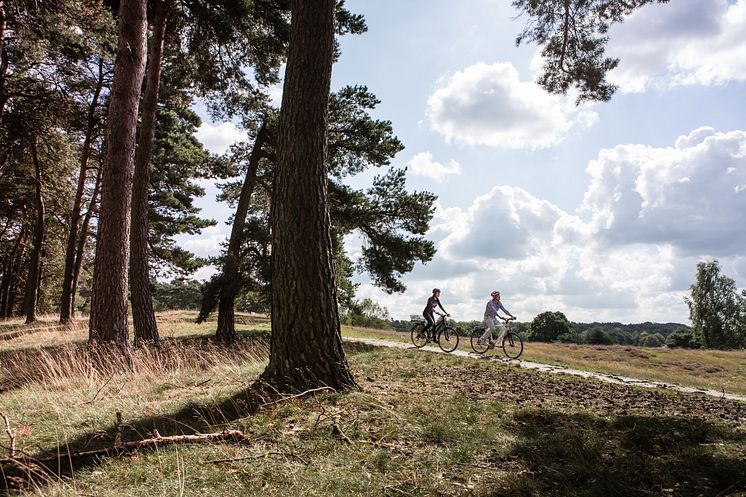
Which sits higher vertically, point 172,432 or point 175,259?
point 175,259

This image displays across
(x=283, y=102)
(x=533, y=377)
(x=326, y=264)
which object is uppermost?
(x=283, y=102)

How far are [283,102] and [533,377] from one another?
695 cm

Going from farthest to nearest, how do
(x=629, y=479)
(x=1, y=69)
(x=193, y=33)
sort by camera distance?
1. (x=1, y=69)
2. (x=193, y=33)
3. (x=629, y=479)

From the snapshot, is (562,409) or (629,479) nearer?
(629,479)

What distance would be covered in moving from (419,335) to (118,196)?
1085 cm

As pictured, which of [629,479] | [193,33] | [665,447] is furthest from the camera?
[193,33]

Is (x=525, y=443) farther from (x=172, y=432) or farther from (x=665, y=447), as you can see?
(x=172, y=432)

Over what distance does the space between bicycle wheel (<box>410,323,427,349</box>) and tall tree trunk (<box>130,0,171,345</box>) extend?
28.4ft

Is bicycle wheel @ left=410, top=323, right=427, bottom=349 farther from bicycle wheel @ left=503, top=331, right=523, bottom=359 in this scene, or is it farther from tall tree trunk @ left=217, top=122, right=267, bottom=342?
tall tree trunk @ left=217, top=122, right=267, bottom=342

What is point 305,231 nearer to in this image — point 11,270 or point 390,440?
point 390,440

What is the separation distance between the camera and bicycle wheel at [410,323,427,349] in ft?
51.3

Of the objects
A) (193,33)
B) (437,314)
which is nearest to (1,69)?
(193,33)

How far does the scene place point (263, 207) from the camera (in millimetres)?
19516

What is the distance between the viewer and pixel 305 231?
5.57m
